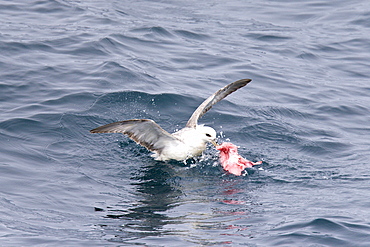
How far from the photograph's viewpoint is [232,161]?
9266mm

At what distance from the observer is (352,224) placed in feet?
24.1

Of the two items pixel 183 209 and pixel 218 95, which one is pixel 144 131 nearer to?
pixel 183 209

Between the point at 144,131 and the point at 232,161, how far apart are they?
4.84 feet

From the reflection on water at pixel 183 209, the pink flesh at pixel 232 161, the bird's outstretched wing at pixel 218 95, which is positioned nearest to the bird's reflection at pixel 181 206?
the reflection on water at pixel 183 209

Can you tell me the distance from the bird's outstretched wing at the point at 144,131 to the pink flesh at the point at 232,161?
857 millimetres

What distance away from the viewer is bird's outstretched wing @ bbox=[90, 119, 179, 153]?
8.64 metres

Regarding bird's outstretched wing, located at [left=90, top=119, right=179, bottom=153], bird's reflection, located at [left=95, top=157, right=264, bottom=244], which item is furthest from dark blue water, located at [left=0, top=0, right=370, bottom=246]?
bird's outstretched wing, located at [left=90, top=119, right=179, bottom=153]

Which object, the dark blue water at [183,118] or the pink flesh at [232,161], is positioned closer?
the dark blue water at [183,118]

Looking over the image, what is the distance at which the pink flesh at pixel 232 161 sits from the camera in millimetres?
9250

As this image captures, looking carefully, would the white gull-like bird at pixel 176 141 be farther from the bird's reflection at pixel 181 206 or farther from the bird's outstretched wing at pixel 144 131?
the bird's reflection at pixel 181 206

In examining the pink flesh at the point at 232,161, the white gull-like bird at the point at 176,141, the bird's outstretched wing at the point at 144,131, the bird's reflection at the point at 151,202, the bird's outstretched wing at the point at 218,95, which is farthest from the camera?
the bird's outstretched wing at the point at 218,95

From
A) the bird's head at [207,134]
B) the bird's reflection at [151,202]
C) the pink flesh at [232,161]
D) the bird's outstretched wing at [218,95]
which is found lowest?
the bird's reflection at [151,202]

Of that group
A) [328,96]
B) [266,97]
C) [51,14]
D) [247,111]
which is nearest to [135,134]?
[247,111]

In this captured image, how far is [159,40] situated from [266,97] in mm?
4121
